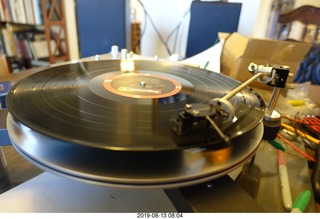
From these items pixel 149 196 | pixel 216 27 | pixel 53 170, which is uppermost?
pixel 216 27

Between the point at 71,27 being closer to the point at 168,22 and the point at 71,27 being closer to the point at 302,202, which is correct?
the point at 168,22

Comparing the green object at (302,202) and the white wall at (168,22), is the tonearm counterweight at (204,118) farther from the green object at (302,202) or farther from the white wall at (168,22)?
the white wall at (168,22)

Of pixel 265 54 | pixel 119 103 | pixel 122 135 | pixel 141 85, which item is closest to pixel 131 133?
pixel 122 135

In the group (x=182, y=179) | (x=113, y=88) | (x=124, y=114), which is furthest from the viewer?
(x=113, y=88)

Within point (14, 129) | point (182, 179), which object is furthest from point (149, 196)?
point (14, 129)

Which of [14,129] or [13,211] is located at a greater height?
[14,129]

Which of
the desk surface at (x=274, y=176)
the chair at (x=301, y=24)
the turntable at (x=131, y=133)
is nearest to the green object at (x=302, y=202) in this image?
the desk surface at (x=274, y=176)

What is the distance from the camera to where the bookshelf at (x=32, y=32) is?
163 centimetres

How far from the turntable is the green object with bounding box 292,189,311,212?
117 mm

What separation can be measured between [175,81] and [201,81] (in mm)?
68

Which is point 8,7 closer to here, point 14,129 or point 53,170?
point 14,129

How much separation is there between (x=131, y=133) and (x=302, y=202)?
31cm

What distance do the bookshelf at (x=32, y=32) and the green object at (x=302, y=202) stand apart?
74.0 inches

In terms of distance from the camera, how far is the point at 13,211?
380mm
